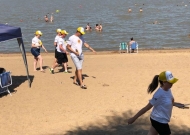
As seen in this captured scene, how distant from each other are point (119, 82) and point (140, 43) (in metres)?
12.9

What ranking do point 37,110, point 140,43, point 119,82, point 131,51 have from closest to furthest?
Answer: point 37,110, point 119,82, point 131,51, point 140,43

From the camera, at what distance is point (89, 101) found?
827cm

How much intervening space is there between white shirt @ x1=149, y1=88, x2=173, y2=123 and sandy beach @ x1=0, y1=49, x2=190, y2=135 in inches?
57.2

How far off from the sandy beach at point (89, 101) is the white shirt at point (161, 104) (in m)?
1.45

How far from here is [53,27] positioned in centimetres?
3127

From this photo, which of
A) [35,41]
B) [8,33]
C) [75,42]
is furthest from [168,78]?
[35,41]

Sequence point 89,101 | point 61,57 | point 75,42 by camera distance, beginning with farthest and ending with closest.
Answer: point 61,57 → point 75,42 → point 89,101

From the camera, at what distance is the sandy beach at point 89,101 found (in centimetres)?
663

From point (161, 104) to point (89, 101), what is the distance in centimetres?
375

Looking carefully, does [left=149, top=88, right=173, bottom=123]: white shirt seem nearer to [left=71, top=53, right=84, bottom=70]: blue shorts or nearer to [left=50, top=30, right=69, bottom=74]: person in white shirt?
[left=71, top=53, right=84, bottom=70]: blue shorts

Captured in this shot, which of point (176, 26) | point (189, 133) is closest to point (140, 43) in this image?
point (176, 26)

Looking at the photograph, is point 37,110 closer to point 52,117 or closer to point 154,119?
point 52,117

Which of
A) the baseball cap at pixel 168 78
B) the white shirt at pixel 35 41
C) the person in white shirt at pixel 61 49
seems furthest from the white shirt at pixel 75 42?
the baseball cap at pixel 168 78

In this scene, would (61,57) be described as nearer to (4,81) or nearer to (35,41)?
(35,41)
